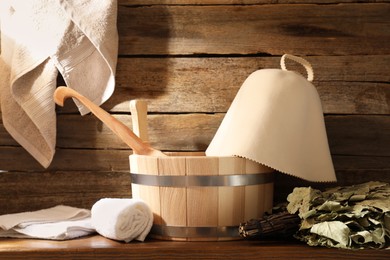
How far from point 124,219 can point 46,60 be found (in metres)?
0.56

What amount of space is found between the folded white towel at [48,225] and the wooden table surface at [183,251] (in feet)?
0.24

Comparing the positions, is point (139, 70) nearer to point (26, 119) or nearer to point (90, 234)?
point (26, 119)

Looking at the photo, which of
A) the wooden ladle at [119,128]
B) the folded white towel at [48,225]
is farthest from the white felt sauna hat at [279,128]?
the folded white towel at [48,225]

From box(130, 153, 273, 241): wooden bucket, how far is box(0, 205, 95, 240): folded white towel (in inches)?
7.6

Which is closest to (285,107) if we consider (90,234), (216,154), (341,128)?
(216,154)

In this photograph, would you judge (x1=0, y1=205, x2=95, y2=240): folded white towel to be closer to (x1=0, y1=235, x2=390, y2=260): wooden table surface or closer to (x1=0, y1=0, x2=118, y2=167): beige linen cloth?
(x1=0, y1=235, x2=390, y2=260): wooden table surface

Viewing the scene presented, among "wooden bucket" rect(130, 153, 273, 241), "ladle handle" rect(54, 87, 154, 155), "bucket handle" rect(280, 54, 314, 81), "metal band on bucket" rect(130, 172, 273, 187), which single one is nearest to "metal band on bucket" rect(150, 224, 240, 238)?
"wooden bucket" rect(130, 153, 273, 241)

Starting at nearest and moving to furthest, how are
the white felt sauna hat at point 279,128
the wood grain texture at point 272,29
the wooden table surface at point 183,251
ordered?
the wooden table surface at point 183,251
the white felt sauna hat at point 279,128
the wood grain texture at point 272,29

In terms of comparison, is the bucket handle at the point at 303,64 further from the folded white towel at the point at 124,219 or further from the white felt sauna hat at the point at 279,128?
the folded white towel at the point at 124,219

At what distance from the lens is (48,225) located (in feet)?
4.93

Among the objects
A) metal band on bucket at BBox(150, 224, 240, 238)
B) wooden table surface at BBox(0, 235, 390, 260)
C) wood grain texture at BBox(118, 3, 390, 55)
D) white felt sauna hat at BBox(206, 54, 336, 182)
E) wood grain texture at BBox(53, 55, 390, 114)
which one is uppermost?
wood grain texture at BBox(118, 3, 390, 55)

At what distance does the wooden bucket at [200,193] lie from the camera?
138cm

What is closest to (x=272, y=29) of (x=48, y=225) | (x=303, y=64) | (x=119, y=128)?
(x=303, y=64)

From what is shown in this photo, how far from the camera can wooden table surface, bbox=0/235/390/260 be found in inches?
51.4
